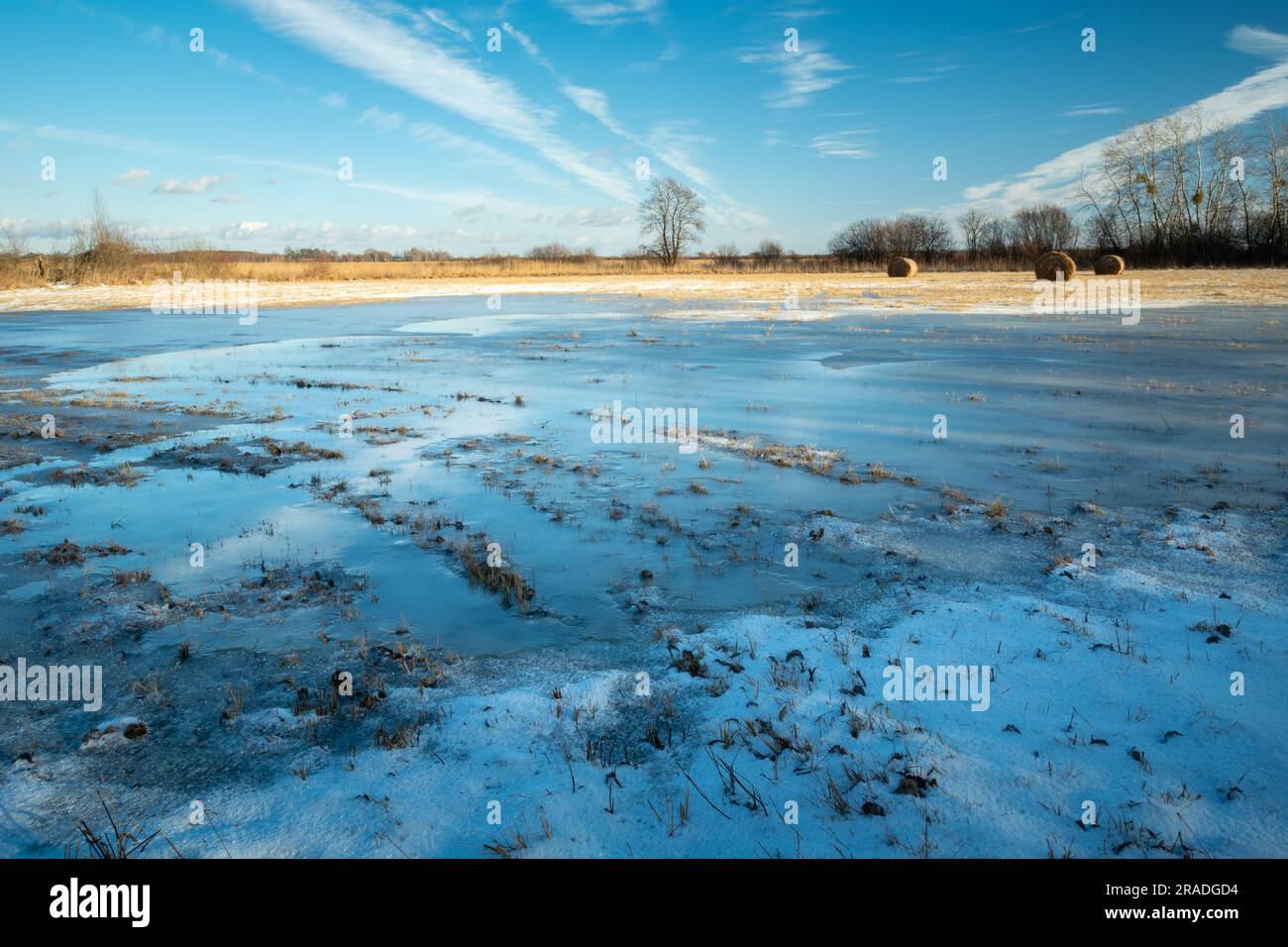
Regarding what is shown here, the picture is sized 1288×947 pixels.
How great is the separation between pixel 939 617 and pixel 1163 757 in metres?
1.71

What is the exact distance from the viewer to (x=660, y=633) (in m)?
5.30

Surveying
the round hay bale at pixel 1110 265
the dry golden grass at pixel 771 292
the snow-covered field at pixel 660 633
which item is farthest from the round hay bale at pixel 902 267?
the snow-covered field at pixel 660 633

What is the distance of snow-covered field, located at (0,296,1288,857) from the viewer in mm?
3537

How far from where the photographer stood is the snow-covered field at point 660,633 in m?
A: 3.54

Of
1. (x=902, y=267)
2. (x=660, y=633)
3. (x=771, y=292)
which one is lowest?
(x=660, y=633)

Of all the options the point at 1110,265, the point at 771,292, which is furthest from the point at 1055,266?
the point at 771,292

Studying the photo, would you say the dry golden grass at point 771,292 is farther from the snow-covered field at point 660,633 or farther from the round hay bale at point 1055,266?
the snow-covered field at point 660,633

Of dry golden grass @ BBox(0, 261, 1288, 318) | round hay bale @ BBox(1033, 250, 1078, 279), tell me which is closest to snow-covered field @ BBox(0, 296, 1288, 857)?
dry golden grass @ BBox(0, 261, 1288, 318)

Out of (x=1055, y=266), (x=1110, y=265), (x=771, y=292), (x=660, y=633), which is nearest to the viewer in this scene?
(x=660, y=633)

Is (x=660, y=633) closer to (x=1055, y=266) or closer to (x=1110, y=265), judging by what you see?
(x=1055, y=266)

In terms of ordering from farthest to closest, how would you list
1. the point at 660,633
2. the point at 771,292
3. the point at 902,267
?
the point at 902,267 < the point at 771,292 < the point at 660,633

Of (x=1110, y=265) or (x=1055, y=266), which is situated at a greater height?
(x=1110, y=265)

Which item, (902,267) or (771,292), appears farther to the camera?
(902,267)
